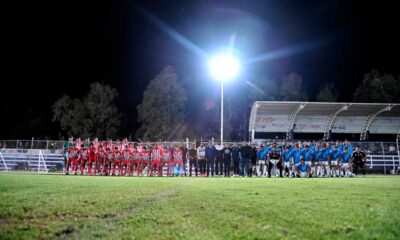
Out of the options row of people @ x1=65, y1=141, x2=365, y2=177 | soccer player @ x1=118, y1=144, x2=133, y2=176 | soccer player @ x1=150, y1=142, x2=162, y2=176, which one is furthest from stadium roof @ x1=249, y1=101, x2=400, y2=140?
soccer player @ x1=118, y1=144, x2=133, y2=176

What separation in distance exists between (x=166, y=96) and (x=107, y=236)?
45.5 m

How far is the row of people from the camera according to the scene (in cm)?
2522

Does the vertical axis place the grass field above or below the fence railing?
below

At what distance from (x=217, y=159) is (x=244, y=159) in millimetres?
1885

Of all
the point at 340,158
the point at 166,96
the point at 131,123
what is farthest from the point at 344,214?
the point at 131,123

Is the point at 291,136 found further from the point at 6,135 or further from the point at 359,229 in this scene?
the point at 6,135

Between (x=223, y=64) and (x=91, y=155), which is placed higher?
(x=223, y=64)

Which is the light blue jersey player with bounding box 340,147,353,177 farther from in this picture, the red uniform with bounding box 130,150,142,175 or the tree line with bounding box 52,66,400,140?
the tree line with bounding box 52,66,400,140

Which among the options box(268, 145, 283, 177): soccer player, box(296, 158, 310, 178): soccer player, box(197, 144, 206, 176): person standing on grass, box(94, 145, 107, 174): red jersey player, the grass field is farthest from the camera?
box(94, 145, 107, 174): red jersey player

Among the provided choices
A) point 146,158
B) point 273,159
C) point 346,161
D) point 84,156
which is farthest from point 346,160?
point 84,156

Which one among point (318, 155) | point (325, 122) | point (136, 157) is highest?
point (325, 122)

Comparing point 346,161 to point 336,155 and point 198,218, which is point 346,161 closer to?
point 336,155

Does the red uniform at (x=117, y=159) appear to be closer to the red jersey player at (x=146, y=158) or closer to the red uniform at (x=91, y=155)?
the red uniform at (x=91, y=155)

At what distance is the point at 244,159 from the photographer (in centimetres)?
2555
